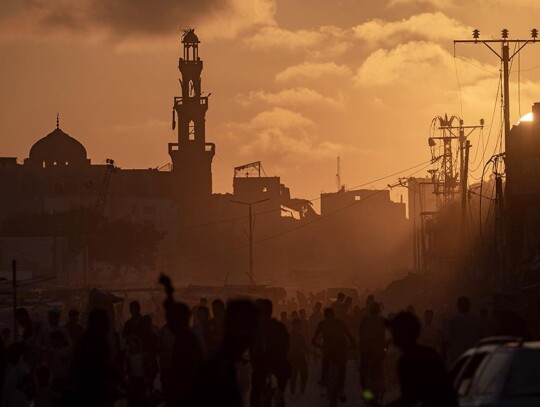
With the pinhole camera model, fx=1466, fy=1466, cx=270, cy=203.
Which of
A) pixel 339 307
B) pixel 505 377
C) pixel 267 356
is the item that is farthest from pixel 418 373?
pixel 339 307

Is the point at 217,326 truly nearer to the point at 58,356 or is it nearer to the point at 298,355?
the point at 58,356

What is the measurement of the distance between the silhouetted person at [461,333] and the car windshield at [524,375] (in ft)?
21.2

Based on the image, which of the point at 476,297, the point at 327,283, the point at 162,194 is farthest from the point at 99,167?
the point at 476,297

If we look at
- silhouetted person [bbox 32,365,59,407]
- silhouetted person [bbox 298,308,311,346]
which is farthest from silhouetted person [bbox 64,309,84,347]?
silhouetted person [bbox 298,308,311,346]

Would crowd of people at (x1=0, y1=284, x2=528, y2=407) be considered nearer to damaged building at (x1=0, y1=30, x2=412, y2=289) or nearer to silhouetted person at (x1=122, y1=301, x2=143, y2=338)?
silhouetted person at (x1=122, y1=301, x2=143, y2=338)

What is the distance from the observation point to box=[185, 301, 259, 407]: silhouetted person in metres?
8.44

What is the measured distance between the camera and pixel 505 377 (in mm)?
10992

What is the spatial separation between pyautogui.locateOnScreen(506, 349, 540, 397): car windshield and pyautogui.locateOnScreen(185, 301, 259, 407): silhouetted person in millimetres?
2887

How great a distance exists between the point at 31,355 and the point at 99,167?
12486 centimetres

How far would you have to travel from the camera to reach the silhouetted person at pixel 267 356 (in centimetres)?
1695

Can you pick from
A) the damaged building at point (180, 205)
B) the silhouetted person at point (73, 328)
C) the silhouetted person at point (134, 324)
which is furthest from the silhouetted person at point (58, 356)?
the damaged building at point (180, 205)

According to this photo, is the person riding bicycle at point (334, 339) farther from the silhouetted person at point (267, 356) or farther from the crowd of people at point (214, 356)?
the silhouetted person at point (267, 356)

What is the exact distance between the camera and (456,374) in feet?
40.5

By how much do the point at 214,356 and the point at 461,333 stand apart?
9.66m
